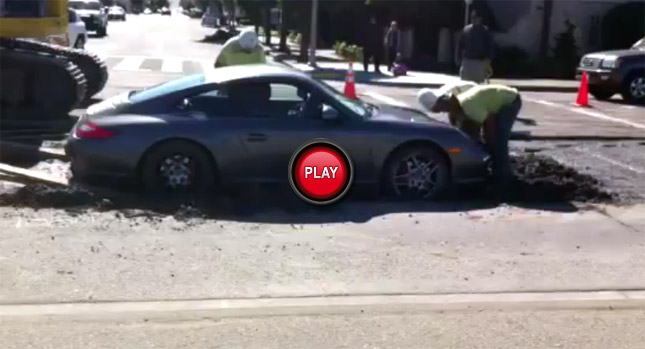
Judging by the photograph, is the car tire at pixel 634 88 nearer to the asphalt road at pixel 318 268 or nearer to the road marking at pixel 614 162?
the road marking at pixel 614 162

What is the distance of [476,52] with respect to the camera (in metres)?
18.3

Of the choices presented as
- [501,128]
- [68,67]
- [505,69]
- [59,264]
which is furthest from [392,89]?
[59,264]

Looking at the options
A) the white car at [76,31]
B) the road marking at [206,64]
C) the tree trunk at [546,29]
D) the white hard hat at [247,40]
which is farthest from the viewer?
the tree trunk at [546,29]

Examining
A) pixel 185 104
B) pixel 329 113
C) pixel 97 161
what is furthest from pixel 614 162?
pixel 97 161

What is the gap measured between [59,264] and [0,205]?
222cm

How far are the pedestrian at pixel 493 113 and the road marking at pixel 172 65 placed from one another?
21479 millimetres

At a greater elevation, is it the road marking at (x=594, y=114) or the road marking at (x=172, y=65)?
the road marking at (x=594, y=114)

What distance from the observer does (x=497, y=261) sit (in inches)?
327

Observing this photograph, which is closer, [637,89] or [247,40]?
[247,40]

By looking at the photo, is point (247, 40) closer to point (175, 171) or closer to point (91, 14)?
point (175, 171)

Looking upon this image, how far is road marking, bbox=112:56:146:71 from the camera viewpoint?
32.2 metres

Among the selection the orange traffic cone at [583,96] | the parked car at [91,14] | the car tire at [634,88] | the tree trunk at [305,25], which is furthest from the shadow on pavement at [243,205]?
the parked car at [91,14]

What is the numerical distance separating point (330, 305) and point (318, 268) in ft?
2.98

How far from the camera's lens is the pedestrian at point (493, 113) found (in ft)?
35.7
